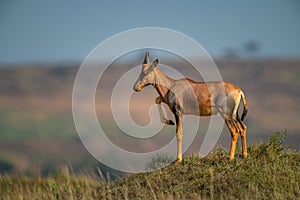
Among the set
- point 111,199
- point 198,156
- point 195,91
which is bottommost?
point 111,199

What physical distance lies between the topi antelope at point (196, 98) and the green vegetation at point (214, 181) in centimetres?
67

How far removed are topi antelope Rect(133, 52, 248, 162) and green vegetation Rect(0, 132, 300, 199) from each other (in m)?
0.67

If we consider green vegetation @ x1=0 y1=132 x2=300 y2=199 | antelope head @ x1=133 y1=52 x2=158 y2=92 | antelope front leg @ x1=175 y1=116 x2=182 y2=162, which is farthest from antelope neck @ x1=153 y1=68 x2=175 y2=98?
green vegetation @ x1=0 y1=132 x2=300 y2=199

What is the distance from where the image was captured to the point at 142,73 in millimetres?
17016

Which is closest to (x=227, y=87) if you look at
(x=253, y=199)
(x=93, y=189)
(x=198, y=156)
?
(x=198, y=156)

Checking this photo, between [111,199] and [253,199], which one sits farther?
[111,199]

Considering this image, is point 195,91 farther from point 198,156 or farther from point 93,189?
point 93,189

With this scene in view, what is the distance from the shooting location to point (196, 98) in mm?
16734

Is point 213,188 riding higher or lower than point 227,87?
lower

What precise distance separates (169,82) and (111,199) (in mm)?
3987

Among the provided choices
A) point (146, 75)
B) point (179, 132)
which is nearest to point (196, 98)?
point (179, 132)

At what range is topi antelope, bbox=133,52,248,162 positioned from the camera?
1664 cm

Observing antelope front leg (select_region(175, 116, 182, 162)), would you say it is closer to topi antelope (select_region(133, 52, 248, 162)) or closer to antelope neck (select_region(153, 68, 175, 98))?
topi antelope (select_region(133, 52, 248, 162))

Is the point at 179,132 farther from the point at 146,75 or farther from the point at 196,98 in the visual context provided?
the point at 146,75
